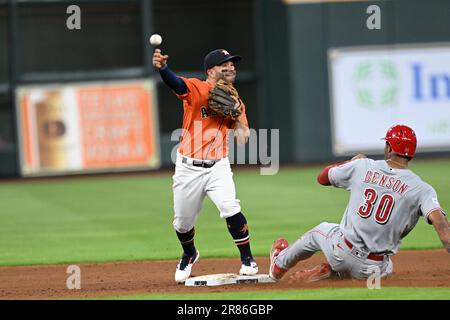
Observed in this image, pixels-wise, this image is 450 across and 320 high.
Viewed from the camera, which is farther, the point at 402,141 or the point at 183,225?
the point at 183,225

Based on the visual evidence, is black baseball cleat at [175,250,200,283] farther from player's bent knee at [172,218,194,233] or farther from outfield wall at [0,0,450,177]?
outfield wall at [0,0,450,177]

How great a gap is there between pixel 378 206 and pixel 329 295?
0.82 meters

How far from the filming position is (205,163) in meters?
7.85

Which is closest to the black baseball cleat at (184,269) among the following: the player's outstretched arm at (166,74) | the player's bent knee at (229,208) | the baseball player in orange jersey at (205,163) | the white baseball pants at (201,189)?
the baseball player in orange jersey at (205,163)

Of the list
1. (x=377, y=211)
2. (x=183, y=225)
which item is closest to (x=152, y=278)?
(x=183, y=225)

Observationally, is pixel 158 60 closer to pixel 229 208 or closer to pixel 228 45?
pixel 229 208

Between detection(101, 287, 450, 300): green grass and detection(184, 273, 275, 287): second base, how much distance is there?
1.85 feet

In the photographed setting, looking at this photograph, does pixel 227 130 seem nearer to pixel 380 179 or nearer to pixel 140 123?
pixel 380 179

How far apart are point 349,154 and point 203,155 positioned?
41.9ft

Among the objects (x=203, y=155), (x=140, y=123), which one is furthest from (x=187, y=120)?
(x=140, y=123)

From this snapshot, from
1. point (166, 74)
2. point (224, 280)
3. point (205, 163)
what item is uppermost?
point (166, 74)

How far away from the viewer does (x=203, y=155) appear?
7.84 metres

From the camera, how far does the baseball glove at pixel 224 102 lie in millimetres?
7742
